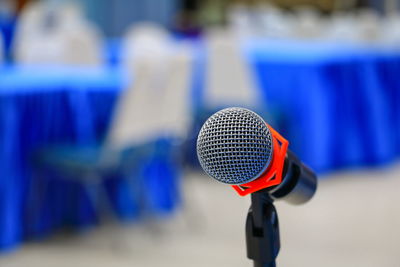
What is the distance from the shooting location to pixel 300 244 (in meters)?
2.70

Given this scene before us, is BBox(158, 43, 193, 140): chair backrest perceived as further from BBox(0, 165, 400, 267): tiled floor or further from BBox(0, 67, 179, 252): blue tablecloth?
BBox(0, 165, 400, 267): tiled floor

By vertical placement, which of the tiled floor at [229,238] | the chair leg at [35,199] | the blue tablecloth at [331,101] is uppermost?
the blue tablecloth at [331,101]

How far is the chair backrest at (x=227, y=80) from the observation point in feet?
12.9

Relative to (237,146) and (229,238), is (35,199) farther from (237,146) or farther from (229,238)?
(237,146)

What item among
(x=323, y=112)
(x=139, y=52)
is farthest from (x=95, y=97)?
(x=323, y=112)

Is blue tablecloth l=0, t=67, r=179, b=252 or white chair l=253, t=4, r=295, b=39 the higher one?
white chair l=253, t=4, r=295, b=39

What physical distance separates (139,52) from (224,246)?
128 cm

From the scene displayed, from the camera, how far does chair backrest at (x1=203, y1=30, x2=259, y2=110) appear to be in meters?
3.93

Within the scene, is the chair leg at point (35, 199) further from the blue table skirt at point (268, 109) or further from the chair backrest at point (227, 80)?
the chair backrest at point (227, 80)

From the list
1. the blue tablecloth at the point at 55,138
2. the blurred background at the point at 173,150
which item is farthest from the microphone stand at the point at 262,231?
the blue tablecloth at the point at 55,138

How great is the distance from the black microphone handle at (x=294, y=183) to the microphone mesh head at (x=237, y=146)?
0.09 m

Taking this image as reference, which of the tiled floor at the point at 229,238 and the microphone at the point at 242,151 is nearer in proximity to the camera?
the microphone at the point at 242,151

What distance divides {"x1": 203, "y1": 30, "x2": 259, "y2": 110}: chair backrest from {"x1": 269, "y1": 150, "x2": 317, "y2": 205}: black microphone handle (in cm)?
305

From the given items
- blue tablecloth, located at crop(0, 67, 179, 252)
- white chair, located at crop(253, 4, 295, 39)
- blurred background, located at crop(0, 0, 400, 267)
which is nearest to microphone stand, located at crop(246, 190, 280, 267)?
blurred background, located at crop(0, 0, 400, 267)
